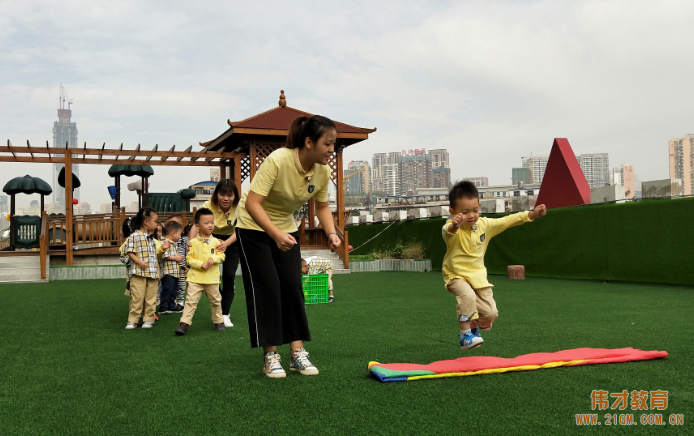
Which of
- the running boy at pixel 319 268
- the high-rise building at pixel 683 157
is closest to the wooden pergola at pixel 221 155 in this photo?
the running boy at pixel 319 268

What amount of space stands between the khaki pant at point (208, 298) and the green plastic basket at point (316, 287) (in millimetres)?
2693

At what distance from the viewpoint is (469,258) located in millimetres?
4516

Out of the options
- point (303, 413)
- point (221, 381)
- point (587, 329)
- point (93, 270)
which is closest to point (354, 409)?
point (303, 413)

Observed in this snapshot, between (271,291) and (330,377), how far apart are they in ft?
2.26

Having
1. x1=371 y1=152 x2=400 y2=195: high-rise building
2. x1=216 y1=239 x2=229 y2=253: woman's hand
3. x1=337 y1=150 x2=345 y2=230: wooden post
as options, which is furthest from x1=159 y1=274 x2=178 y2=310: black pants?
x1=371 y1=152 x2=400 y2=195: high-rise building

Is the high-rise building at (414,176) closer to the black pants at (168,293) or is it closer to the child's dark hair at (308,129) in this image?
the black pants at (168,293)

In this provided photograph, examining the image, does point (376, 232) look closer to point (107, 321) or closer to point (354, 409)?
point (107, 321)

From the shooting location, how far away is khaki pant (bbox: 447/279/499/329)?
4.37 m

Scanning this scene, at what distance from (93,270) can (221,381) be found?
532 inches

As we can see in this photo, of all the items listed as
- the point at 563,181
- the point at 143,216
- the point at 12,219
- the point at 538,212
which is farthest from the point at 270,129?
the point at 538,212

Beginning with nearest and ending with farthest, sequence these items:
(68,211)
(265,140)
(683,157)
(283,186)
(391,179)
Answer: (283,186), (68,211), (265,140), (683,157), (391,179)

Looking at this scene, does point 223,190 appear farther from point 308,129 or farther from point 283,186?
point 308,129

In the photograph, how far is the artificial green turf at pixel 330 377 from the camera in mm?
2871

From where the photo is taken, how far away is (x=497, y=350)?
4789 millimetres
